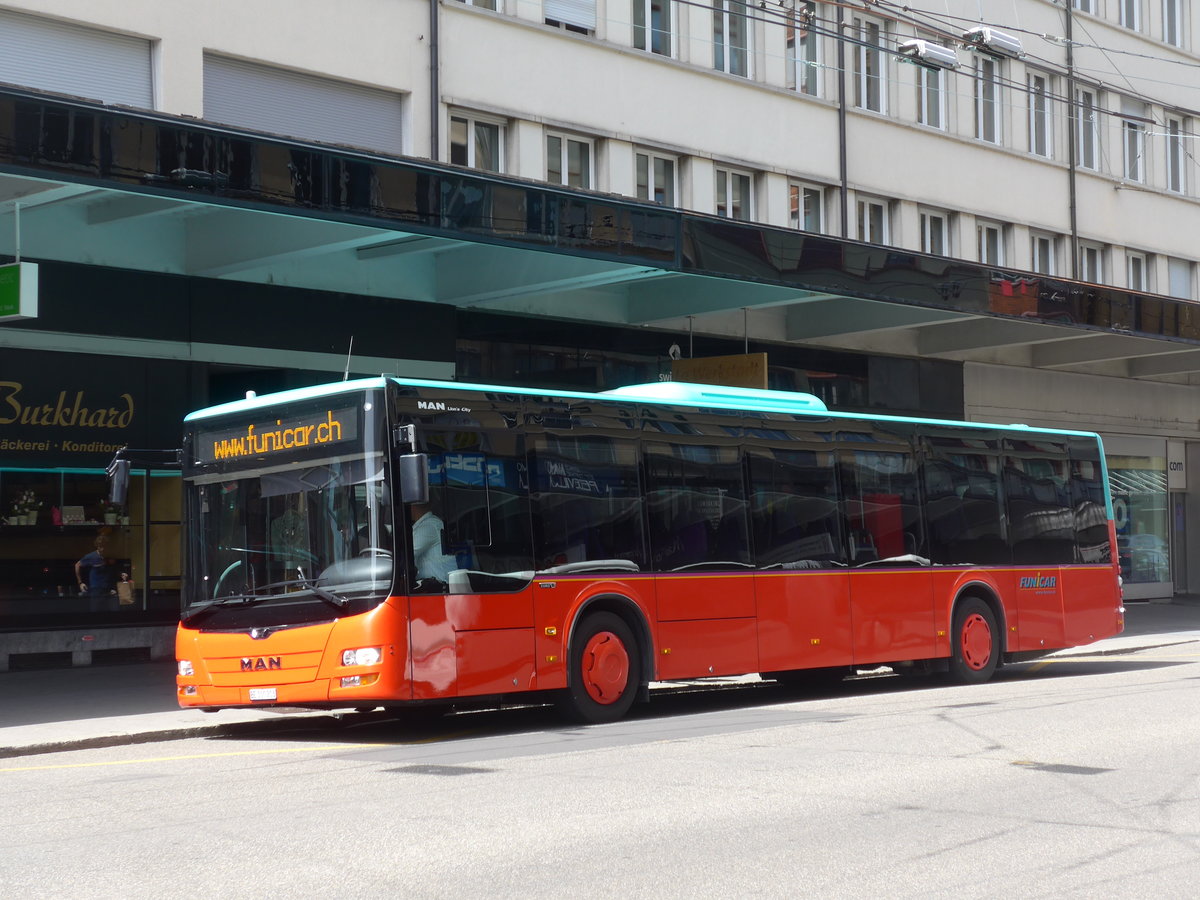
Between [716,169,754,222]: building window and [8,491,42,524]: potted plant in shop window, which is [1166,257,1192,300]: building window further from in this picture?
[8,491,42,524]: potted plant in shop window

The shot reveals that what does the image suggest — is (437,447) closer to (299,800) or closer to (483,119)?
(299,800)

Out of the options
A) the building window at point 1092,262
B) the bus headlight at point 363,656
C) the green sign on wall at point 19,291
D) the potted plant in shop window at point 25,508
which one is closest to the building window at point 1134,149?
the building window at point 1092,262

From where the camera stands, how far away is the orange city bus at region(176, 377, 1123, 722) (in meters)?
11.6

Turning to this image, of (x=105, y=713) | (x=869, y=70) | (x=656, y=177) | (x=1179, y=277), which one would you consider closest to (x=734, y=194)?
(x=656, y=177)

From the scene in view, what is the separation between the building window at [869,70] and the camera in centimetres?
2759

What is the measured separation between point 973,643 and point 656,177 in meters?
10.1

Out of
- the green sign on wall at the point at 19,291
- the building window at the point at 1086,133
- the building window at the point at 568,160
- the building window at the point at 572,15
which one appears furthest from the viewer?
A: the building window at the point at 1086,133

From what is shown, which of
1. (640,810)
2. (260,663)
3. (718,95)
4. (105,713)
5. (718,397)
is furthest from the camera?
(718,95)

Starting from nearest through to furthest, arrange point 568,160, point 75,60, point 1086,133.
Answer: point 75,60
point 568,160
point 1086,133

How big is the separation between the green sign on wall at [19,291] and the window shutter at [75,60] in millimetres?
2616

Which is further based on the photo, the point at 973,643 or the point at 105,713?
the point at 973,643

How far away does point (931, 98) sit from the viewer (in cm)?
2923

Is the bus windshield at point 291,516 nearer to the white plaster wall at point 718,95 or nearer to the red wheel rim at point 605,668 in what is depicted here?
the red wheel rim at point 605,668

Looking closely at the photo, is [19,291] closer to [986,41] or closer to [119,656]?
[119,656]
